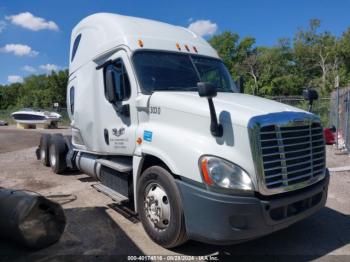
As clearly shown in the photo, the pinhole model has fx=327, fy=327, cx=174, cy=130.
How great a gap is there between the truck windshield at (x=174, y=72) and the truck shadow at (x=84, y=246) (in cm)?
216

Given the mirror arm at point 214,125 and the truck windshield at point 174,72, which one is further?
the truck windshield at point 174,72

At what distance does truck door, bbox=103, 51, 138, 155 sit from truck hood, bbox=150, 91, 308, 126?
0.55 m

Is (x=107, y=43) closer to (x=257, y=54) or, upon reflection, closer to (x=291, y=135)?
(x=291, y=135)

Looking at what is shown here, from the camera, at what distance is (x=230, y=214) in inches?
136

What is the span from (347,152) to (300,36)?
52.8 m

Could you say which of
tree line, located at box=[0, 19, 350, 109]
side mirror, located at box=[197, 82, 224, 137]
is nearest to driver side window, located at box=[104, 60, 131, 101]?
side mirror, located at box=[197, 82, 224, 137]

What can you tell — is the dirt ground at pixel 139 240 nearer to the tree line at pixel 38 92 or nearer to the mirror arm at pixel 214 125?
the mirror arm at pixel 214 125

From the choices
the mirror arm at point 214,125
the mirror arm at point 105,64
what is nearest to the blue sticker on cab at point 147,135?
the mirror arm at point 214,125

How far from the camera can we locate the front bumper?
136 inches

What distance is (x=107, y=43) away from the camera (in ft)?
19.0

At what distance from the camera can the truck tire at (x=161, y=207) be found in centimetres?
388

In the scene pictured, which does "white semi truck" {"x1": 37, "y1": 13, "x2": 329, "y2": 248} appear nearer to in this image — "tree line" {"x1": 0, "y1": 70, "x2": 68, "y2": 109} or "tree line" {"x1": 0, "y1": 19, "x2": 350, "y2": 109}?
"tree line" {"x1": 0, "y1": 19, "x2": 350, "y2": 109}

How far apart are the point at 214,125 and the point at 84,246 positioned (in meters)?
2.40

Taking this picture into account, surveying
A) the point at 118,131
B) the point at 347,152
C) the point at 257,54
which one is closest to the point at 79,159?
the point at 118,131
